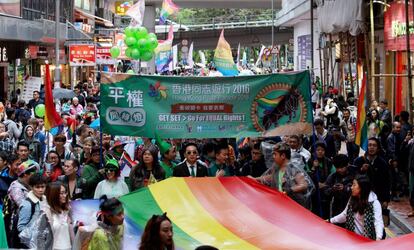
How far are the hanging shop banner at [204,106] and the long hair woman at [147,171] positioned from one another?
460 millimetres

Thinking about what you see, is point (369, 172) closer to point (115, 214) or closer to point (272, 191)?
point (272, 191)

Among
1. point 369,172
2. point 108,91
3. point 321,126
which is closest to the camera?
point 108,91

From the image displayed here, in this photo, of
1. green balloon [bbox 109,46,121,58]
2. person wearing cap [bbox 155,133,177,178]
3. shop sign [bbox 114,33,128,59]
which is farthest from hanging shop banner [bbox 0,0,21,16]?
person wearing cap [bbox 155,133,177,178]

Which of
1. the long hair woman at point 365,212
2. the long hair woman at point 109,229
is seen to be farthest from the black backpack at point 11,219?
the long hair woman at point 365,212

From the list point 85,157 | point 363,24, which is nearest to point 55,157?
point 85,157

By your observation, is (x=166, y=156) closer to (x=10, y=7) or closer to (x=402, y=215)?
(x=402, y=215)

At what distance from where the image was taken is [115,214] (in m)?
7.52

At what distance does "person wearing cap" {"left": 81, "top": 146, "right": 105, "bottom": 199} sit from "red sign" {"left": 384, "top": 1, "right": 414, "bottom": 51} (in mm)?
12495

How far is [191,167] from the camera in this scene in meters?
11.1

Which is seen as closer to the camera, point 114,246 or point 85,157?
point 114,246

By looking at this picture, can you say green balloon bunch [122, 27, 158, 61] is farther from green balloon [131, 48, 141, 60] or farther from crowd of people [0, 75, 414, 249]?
crowd of people [0, 75, 414, 249]

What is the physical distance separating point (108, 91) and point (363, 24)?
16.5 meters

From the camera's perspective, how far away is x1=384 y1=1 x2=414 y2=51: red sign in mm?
22780

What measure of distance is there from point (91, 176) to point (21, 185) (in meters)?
1.55
